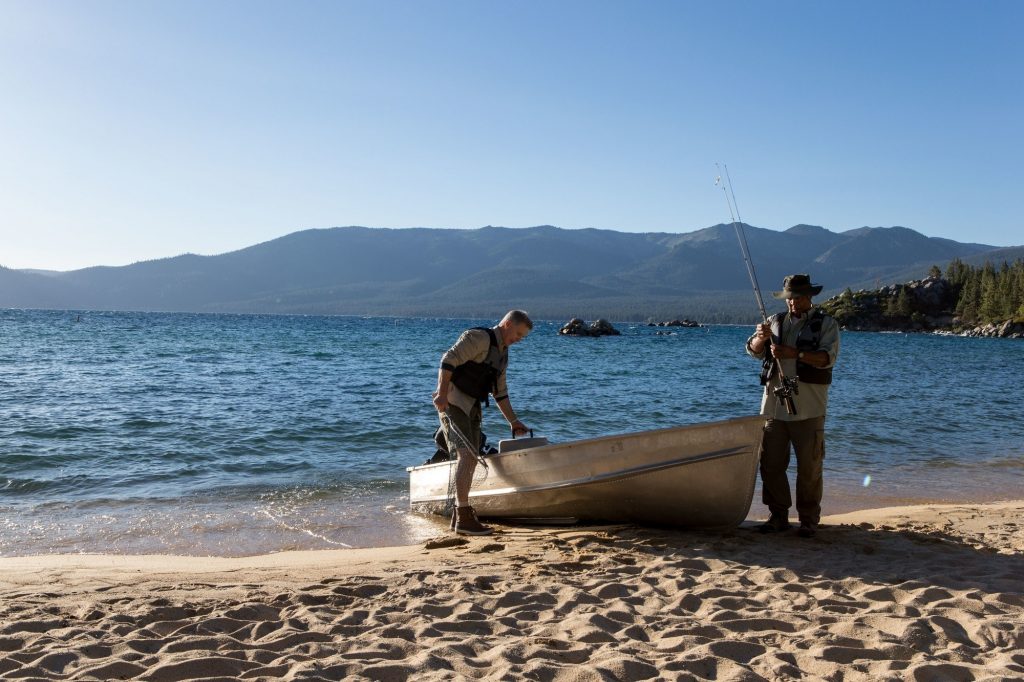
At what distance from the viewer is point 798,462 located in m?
6.62

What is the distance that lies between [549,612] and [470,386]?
2736mm

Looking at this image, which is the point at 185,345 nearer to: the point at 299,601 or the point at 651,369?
the point at 651,369

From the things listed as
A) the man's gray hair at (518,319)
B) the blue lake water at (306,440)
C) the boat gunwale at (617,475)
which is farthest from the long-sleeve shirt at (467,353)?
the blue lake water at (306,440)

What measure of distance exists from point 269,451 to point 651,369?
2325cm

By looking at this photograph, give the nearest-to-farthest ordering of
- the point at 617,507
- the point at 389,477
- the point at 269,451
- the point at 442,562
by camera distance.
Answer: the point at 442,562, the point at 617,507, the point at 389,477, the point at 269,451

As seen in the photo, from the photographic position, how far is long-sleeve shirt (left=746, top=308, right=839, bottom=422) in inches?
246

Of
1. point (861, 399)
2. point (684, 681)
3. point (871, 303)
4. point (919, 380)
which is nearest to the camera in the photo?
point (684, 681)

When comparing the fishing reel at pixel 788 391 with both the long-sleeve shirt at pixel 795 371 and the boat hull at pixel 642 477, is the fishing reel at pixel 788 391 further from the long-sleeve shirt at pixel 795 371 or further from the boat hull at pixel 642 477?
the boat hull at pixel 642 477

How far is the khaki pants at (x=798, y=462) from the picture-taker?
21.0 ft

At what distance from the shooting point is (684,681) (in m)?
3.76

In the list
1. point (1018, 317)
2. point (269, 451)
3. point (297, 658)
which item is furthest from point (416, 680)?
point (1018, 317)

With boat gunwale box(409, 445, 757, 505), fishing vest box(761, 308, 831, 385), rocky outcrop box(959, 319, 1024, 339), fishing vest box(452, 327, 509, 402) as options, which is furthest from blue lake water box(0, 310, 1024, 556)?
rocky outcrop box(959, 319, 1024, 339)

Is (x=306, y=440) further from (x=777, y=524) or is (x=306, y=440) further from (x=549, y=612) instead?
(x=549, y=612)

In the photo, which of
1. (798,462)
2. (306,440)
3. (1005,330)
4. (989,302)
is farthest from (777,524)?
(989,302)
